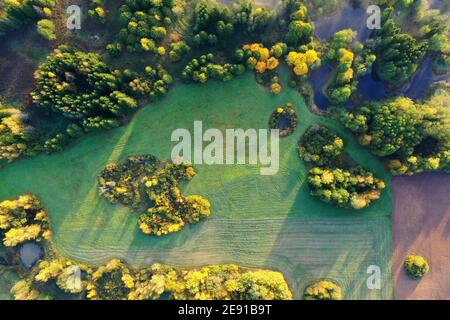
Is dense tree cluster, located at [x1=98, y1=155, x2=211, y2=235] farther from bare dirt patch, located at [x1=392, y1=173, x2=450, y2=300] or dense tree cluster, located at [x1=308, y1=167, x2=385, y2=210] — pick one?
bare dirt patch, located at [x1=392, y1=173, x2=450, y2=300]

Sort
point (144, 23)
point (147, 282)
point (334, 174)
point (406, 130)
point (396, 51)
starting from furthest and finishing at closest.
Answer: point (147, 282) < point (334, 174) < point (144, 23) < point (396, 51) < point (406, 130)

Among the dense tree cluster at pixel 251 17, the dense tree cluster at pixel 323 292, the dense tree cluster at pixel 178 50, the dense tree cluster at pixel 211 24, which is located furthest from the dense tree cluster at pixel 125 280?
the dense tree cluster at pixel 251 17

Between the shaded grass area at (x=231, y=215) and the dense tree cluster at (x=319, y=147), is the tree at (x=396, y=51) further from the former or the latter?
the dense tree cluster at (x=319, y=147)

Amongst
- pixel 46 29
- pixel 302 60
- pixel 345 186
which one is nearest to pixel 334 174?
pixel 345 186

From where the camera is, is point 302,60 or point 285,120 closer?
point 302,60

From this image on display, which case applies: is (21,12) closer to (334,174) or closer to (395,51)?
(334,174)
